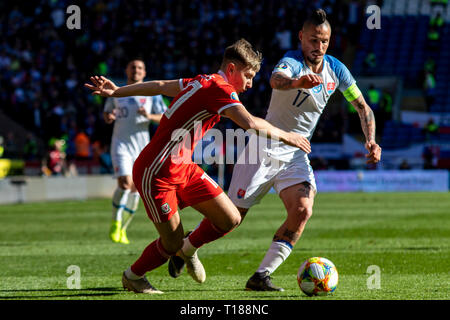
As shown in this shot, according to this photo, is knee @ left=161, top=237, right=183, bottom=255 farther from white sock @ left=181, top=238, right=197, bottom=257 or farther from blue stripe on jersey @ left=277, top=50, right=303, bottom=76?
blue stripe on jersey @ left=277, top=50, right=303, bottom=76

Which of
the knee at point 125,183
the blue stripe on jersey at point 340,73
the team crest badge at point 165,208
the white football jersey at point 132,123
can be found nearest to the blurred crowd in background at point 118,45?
the white football jersey at point 132,123

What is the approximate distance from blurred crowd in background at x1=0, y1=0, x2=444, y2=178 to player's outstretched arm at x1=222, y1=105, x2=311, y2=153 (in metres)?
23.8

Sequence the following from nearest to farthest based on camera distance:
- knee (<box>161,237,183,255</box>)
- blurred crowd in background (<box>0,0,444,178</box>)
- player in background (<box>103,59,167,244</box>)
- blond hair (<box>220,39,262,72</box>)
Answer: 1. blond hair (<box>220,39,262,72</box>)
2. knee (<box>161,237,183,255</box>)
3. player in background (<box>103,59,167,244</box>)
4. blurred crowd in background (<box>0,0,444,178</box>)

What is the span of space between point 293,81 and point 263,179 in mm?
1214

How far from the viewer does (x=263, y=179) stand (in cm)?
680

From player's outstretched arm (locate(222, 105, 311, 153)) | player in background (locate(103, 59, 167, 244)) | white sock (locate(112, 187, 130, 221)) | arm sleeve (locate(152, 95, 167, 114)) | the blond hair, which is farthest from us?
arm sleeve (locate(152, 95, 167, 114))

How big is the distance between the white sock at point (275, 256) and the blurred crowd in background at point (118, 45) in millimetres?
22815

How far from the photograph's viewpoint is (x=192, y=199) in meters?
6.14

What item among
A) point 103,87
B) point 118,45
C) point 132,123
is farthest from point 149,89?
point 118,45

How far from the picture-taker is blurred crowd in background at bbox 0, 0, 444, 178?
3050cm

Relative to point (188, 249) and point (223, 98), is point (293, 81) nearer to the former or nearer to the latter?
point (223, 98)

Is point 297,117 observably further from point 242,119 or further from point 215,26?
point 215,26

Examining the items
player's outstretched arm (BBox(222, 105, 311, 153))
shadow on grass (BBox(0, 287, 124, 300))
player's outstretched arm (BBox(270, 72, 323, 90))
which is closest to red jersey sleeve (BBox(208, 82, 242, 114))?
player's outstretched arm (BBox(222, 105, 311, 153))

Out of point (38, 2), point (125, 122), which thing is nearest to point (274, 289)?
point (125, 122)
